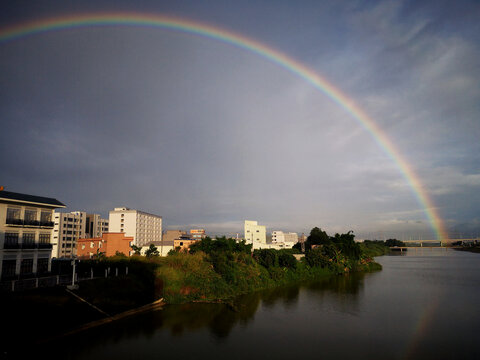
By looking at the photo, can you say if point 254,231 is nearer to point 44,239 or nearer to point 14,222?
point 44,239

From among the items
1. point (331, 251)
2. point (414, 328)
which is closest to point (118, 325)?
point (414, 328)

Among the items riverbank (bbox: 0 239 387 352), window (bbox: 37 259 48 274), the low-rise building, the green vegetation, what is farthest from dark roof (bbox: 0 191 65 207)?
the low-rise building

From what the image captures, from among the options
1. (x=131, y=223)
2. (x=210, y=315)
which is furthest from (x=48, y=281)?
(x=131, y=223)

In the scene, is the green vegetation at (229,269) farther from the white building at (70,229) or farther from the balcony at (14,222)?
the white building at (70,229)

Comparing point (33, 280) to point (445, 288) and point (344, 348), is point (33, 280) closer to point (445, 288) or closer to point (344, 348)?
point (344, 348)

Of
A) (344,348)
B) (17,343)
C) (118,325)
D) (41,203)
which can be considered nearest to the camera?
(17,343)

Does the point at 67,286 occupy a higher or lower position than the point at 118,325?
higher

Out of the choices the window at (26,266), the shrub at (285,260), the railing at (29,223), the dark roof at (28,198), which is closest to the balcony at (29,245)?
the window at (26,266)
